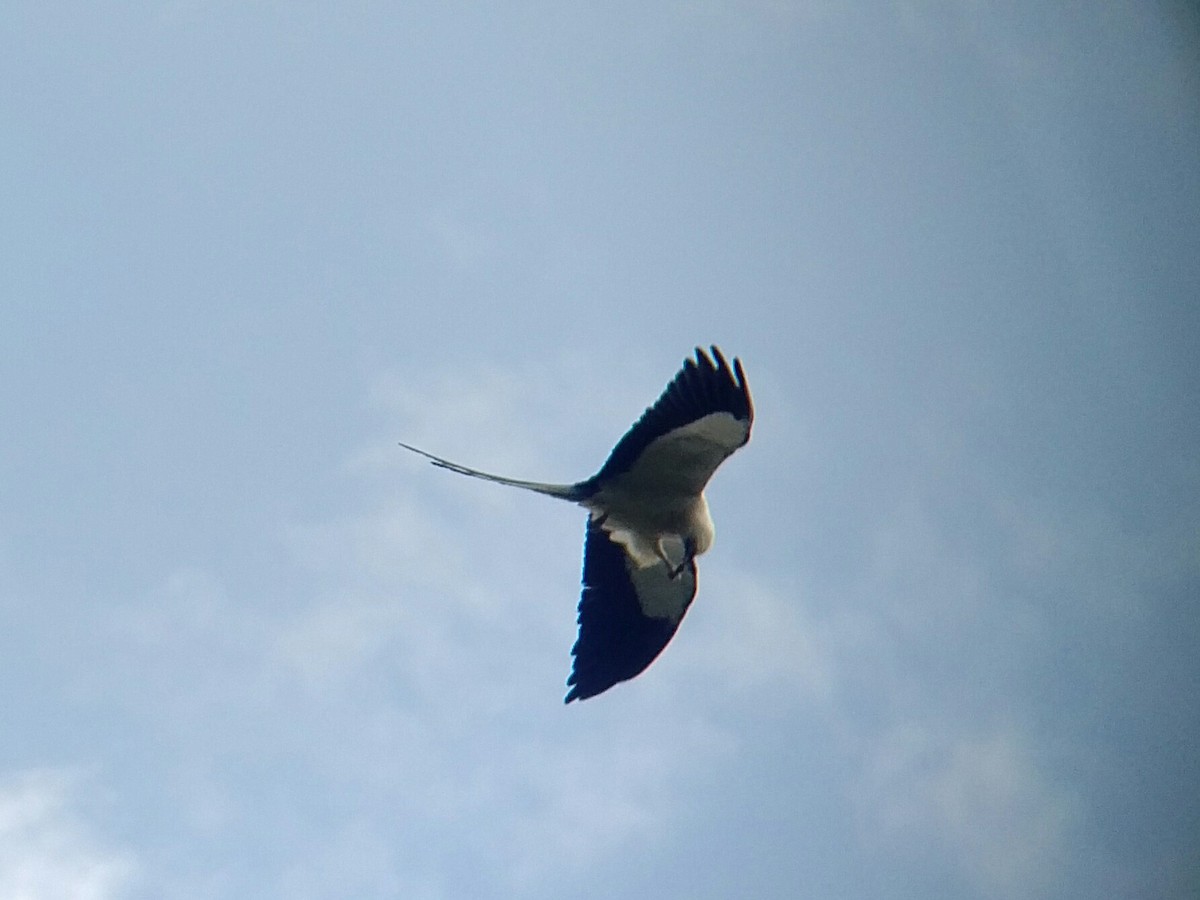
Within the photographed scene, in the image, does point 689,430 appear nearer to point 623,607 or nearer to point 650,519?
point 650,519

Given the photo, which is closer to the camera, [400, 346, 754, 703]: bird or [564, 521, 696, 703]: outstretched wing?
[400, 346, 754, 703]: bird

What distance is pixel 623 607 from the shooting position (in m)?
4.81

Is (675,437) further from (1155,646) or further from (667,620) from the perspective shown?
(1155,646)

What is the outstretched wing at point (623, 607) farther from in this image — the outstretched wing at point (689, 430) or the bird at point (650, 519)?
the outstretched wing at point (689, 430)

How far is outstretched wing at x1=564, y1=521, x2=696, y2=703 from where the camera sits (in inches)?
186

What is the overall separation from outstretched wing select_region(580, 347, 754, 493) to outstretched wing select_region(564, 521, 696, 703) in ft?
1.31

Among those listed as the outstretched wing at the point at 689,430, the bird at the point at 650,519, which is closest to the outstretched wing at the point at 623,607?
the bird at the point at 650,519

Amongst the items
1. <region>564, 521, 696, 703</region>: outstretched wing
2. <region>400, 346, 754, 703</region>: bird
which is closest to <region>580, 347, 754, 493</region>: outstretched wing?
<region>400, 346, 754, 703</region>: bird

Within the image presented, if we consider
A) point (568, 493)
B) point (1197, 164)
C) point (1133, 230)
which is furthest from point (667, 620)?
point (1197, 164)

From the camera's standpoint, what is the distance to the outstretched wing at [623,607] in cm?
473

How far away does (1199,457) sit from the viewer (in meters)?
9.92

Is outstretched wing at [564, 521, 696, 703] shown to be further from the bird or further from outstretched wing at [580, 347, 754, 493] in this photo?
outstretched wing at [580, 347, 754, 493]

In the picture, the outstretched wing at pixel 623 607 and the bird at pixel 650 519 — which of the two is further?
the outstretched wing at pixel 623 607

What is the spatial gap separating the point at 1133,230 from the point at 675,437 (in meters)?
6.07
